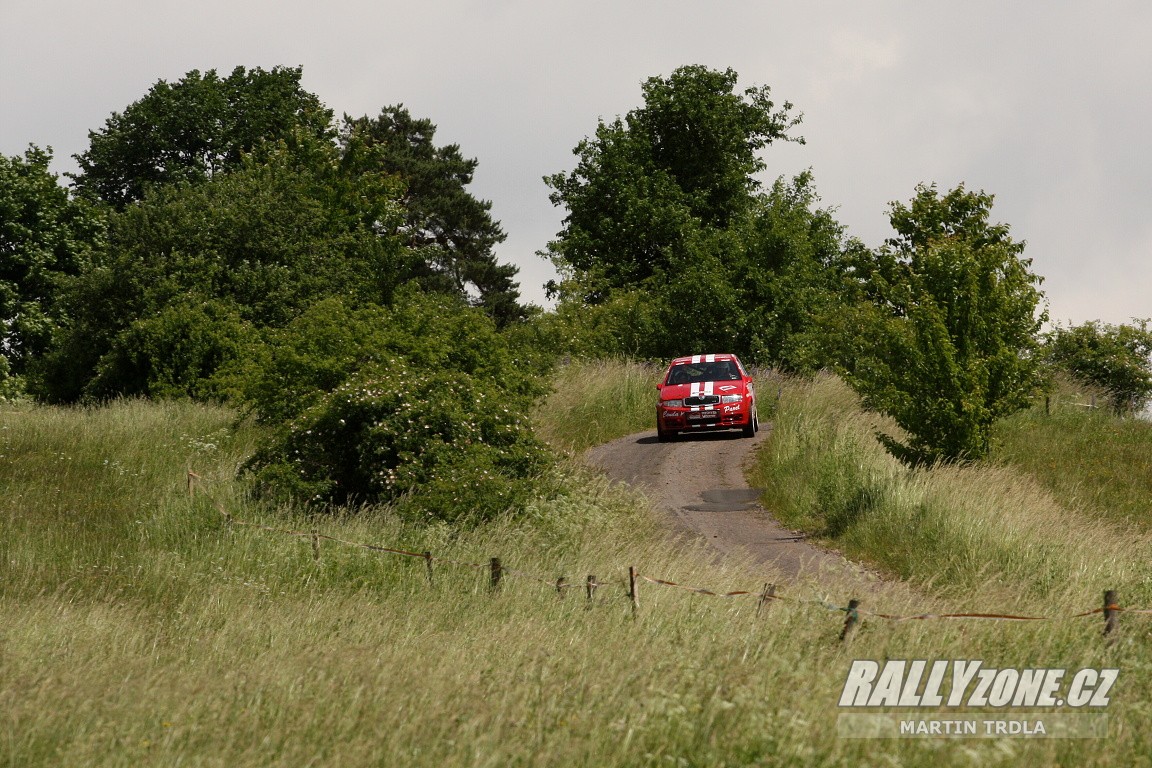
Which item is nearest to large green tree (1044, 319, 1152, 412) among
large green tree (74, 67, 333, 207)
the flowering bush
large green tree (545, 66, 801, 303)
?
large green tree (545, 66, 801, 303)

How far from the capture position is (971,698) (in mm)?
7520

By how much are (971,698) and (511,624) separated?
3.85 m

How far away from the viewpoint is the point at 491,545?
1416cm

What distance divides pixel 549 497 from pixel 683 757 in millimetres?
10522

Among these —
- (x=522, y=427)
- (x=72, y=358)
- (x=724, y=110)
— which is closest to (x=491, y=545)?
(x=522, y=427)

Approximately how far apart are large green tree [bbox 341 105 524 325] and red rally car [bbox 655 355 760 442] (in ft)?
131

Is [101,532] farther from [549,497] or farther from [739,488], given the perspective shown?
[739,488]

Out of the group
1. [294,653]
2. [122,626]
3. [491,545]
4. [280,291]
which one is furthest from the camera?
[280,291]

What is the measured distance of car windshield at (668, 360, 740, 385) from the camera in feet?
83.7

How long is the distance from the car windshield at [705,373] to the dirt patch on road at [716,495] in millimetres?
1273

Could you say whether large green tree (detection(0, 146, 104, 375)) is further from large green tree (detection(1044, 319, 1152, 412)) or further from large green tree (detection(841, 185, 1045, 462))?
large green tree (detection(1044, 319, 1152, 412))

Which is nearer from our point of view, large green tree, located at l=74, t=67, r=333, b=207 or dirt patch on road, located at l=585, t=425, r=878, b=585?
dirt patch on road, located at l=585, t=425, r=878, b=585

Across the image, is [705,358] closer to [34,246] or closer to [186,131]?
[34,246]

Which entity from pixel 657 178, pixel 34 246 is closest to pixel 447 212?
pixel 657 178
